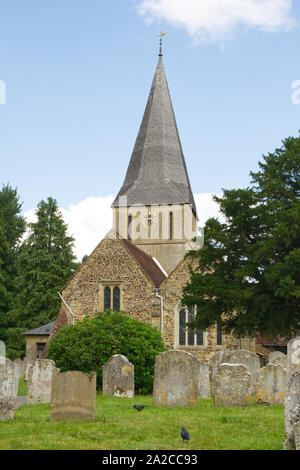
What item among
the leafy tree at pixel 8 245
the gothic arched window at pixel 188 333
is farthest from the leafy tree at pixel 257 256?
the leafy tree at pixel 8 245

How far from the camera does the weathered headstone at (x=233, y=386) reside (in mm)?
12305

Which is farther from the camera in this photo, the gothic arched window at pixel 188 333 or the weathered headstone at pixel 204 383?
→ the gothic arched window at pixel 188 333

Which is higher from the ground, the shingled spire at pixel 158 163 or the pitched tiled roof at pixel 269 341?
the shingled spire at pixel 158 163

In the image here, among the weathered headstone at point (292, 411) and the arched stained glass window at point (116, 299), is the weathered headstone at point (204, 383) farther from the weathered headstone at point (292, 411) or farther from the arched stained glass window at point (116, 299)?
the arched stained glass window at point (116, 299)

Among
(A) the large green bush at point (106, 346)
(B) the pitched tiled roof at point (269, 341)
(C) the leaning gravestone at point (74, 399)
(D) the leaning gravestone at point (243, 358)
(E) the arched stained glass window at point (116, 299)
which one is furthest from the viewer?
(B) the pitched tiled roof at point (269, 341)

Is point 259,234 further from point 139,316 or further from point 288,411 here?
point 288,411

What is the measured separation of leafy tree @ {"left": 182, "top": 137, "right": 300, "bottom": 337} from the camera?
2275 cm

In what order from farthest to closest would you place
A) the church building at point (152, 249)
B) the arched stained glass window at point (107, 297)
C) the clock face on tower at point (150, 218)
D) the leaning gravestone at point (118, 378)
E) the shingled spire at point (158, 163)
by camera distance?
the shingled spire at point (158, 163) < the clock face on tower at point (150, 218) < the arched stained glass window at point (107, 297) < the church building at point (152, 249) < the leaning gravestone at point (118, 378)

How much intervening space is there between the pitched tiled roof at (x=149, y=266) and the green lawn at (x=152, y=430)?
20156mm

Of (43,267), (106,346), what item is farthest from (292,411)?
(43,267)

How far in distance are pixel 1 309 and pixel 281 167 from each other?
28.8 m

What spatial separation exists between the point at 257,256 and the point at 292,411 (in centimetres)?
1623

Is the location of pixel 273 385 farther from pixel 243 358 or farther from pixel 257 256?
pixel 257 256

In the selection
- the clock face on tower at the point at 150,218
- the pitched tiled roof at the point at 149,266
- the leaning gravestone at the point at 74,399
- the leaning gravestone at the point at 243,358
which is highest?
the clock face on tower at the point at 150,218
